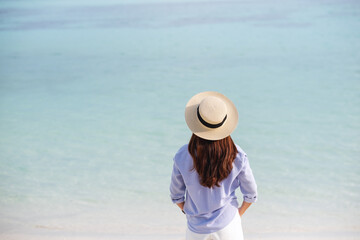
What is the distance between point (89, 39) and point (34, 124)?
7.96 meters

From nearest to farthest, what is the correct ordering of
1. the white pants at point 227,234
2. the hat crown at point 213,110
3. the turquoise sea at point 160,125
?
the hat crown at point 213,110, the white pants at point 227,234, the turquoise sea at point 160,125

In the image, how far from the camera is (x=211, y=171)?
5.32 feet

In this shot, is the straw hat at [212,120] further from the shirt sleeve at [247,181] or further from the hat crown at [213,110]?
the shirt sleeve at [247,181]

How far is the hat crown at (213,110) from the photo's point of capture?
1.58 meters

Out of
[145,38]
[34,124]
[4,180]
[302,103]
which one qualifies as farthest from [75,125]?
[145,38]

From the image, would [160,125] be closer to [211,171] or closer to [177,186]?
[177,186]

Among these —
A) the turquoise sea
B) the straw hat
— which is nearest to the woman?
the straw hat

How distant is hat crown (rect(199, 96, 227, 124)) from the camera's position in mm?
1576

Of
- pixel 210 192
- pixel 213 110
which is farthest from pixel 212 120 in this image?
pixel 210 192

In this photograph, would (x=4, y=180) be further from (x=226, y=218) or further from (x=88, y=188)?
(x=226, y=218)

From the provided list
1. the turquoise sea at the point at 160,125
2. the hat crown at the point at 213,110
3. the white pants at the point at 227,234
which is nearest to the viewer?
the hat crown at the point at 213,110

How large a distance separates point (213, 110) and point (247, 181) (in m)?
0.34

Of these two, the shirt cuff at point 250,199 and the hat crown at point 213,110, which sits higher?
the hat crown at point 213,110

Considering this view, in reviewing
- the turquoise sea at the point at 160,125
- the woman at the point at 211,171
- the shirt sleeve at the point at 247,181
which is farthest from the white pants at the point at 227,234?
the turquoise sea at the point at 160,125
